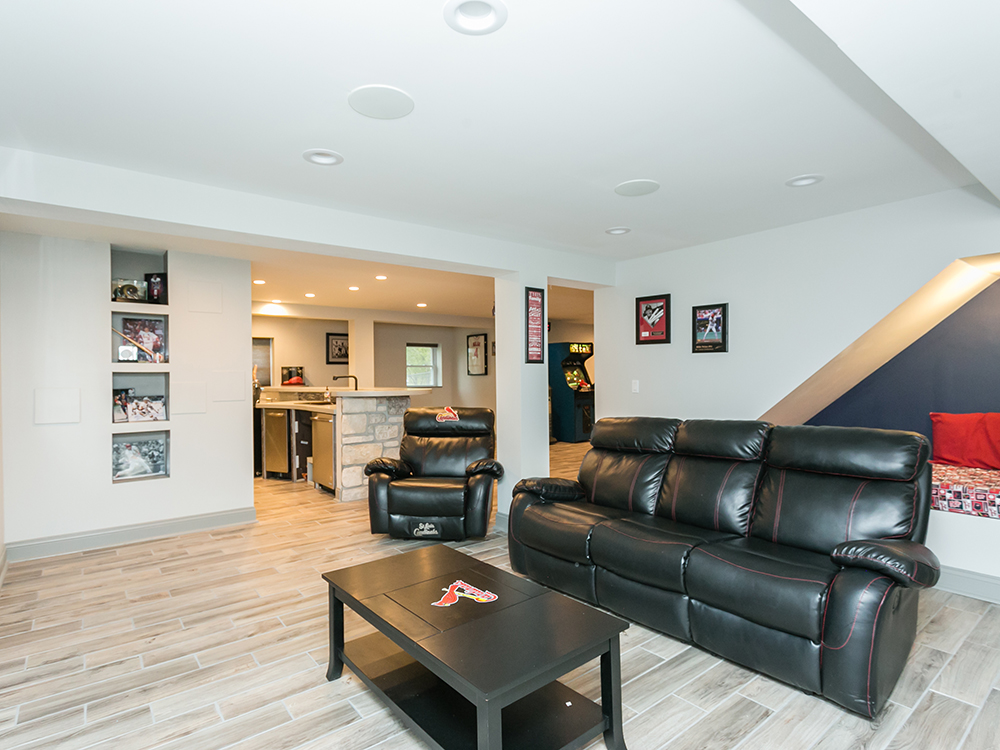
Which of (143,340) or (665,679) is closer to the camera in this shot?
(665,679)

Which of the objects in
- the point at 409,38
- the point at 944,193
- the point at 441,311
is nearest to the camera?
the point at 409,38

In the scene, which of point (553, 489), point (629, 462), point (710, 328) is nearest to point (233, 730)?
point (553, 489)

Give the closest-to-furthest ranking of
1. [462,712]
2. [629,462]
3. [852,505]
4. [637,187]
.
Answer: [462,712] < [852,505] < [637,187] < [629,462]

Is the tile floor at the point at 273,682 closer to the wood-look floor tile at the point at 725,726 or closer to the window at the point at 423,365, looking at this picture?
the wood-look floor tile at the point at 725,726

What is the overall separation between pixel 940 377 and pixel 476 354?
823 cm

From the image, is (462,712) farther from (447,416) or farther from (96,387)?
(96,387)

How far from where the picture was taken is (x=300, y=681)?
2.40 meters

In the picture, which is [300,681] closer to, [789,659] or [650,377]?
[789,659]

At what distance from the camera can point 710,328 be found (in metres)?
4.74

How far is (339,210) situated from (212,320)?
1953 millimetres

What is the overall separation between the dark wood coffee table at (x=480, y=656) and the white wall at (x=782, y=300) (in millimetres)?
2840

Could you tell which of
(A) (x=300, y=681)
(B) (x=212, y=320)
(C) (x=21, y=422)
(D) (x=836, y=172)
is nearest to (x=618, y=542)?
(A) (x=300, y=681)

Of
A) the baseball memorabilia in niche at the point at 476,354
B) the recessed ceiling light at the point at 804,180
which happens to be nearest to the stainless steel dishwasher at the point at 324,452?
the recessed ceiling light at the point at 804,180

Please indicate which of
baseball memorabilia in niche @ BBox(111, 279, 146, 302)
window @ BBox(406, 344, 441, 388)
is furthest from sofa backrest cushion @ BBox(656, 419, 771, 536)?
window @ BBox(406, 344, 441, 388)
